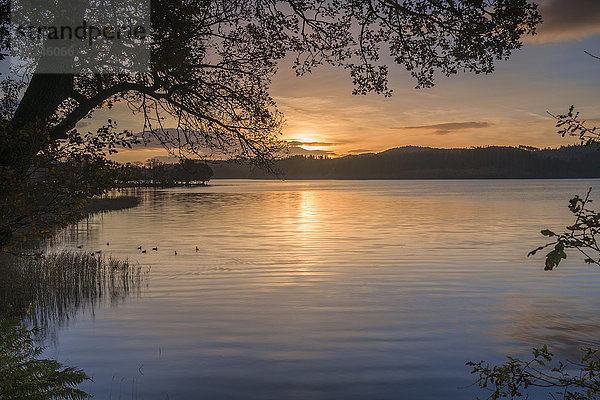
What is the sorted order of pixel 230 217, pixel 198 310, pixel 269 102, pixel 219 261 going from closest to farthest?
1. pixel 269 102
2. pixel 198 310
3. pixel 219 261
4. pixel 230 217

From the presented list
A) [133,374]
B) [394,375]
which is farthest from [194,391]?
[394,375]

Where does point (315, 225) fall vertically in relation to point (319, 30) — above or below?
below

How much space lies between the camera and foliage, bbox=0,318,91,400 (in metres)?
8.15

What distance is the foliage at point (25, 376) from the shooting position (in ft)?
26.7

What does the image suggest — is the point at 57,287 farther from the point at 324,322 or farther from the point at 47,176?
the point at 47,176

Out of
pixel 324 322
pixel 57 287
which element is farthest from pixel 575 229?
pixel 57 287

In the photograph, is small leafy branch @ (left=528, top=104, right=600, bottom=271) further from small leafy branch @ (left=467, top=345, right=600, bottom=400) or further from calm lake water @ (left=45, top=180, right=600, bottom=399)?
calm lake water @ (left=45, top=180, right=600, bottom=399)

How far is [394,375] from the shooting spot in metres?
14.3

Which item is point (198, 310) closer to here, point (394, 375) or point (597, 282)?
point (394, 375)

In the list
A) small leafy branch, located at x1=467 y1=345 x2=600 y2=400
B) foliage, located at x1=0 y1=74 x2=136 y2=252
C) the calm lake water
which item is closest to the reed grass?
the calm lake water

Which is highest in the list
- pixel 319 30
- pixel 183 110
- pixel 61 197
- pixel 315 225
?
pixel 319 30

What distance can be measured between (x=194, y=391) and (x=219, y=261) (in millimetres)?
23100

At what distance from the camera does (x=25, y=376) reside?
27.2 feet

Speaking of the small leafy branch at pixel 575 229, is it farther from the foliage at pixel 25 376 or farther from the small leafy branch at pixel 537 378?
the foliage at pixel 25 376
